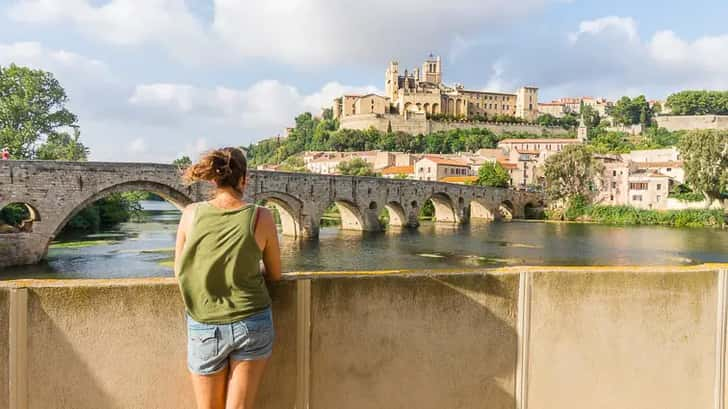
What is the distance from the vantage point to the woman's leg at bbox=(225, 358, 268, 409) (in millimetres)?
2693

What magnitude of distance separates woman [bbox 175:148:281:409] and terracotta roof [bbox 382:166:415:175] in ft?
263

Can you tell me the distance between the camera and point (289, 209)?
41.6 metres

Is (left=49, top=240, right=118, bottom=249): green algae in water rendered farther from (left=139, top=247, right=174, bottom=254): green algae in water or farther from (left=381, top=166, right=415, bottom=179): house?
(left=381, top=166, right=415, bottom=179): house

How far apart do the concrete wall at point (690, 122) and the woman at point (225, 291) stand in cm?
12725

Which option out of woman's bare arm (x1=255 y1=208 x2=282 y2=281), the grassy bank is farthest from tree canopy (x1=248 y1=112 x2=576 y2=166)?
woman's bare arm (x1=255 y1=208 x2=282 y2=281)

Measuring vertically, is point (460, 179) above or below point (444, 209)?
above

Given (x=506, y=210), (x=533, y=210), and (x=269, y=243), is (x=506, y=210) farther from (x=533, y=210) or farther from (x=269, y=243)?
(x=269, y=243)

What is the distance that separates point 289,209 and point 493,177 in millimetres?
37754

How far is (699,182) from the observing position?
2275 inches

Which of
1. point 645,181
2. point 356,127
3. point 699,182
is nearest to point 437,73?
point 356,127

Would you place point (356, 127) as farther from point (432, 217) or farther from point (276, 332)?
point (276, 332)

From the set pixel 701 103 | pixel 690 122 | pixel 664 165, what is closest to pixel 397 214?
pixel 664 165

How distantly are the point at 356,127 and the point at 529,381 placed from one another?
4477 inches

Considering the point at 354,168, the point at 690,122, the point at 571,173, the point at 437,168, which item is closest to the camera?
the point at 571,173
